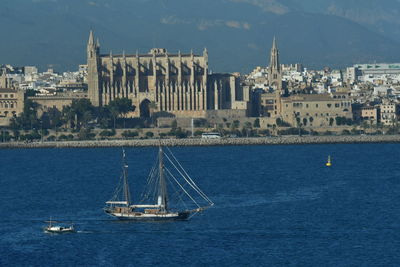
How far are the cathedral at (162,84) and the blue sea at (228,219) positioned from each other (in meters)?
49.3

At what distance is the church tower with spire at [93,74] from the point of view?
15050cm

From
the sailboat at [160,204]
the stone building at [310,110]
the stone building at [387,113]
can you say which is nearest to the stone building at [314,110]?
the stone building at [310,110]

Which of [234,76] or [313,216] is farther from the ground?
[234,76]

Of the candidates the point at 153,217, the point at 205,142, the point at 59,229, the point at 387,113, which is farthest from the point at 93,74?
the point at 59,229

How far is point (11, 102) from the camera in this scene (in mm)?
151000

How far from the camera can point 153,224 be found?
60.1 meters

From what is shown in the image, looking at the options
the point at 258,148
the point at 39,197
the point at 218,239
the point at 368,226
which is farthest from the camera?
the point at 258,148

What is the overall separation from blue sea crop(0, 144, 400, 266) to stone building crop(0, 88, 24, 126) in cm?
4886

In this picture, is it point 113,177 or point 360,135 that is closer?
point 113,177

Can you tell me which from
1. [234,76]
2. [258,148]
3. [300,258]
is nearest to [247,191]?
[300,258]

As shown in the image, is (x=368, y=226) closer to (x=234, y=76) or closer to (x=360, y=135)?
(x=360, y=135)

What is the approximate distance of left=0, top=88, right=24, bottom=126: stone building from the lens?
14950 cm

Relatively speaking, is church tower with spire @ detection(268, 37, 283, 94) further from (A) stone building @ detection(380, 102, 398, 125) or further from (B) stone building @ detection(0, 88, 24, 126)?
(B) stone building @ detection(0, 88, 24, 126)

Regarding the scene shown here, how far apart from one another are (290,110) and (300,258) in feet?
305
